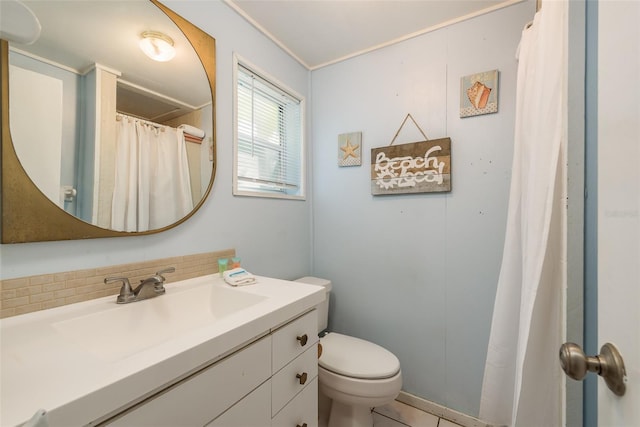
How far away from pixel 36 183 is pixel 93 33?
56cm

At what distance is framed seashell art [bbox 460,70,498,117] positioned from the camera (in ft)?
4.53

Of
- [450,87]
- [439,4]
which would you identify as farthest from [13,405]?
[439,4]

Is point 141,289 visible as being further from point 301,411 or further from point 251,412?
point 301,411

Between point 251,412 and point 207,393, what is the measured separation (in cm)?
19

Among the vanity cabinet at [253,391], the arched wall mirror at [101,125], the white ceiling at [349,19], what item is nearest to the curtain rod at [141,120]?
the arched wall mirror at [101,125]

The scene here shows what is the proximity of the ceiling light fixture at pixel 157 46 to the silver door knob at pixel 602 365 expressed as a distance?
1.56 meters

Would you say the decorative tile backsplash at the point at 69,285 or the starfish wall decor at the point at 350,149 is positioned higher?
the starfish wall decor at the point at 350,149

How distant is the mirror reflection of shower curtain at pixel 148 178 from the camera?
0.96m

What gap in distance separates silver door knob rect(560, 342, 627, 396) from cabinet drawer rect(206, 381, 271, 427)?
0.75 m

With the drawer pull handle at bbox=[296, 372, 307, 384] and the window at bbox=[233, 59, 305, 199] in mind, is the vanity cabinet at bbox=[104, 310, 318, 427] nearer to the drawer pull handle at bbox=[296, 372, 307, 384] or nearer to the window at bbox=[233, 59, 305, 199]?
the drawer pull handle at bbox=[296, 372, 307, 384]

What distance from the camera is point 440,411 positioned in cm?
152

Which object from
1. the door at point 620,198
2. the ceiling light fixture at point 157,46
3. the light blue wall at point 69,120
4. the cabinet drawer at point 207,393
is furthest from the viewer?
the ceiling light fixture at point 157,46

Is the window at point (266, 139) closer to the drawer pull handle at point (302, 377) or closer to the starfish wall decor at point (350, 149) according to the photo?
the starfish wall decor at point (350, 149)

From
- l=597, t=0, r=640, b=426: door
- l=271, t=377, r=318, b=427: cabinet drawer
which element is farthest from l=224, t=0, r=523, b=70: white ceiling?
l=271, t=377, r=318, b=427: cabinet drawer
